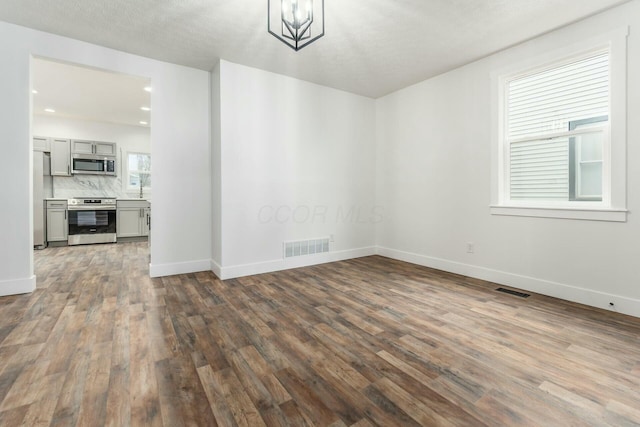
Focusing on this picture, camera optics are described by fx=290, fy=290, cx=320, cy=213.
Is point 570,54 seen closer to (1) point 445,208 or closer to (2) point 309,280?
(1) point 445,208

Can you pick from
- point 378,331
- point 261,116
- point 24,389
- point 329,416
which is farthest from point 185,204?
point 329,416

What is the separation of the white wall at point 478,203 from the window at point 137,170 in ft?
19.9

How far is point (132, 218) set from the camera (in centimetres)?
679

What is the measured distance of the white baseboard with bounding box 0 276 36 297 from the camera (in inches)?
117

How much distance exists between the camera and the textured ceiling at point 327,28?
8.48ft

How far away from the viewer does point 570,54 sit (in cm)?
288

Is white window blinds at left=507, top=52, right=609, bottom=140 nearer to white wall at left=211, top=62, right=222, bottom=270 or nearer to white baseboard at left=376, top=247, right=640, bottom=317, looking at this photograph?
white baseboard at left=376, top=247, right=640, bottom=317

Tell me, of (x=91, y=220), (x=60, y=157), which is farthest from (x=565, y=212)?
(x=60, y=157)

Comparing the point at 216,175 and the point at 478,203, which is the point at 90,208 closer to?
the point at 216,175

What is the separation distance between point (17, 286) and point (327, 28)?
164 inches

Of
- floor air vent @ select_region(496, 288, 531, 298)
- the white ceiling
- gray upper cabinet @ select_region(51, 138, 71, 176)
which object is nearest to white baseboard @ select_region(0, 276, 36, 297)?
the white ceiling

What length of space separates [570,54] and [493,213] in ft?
5.76

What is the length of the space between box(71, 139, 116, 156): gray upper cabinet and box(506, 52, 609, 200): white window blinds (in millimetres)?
8041

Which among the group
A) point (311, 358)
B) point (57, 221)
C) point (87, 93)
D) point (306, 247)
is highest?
point (87, 93)
